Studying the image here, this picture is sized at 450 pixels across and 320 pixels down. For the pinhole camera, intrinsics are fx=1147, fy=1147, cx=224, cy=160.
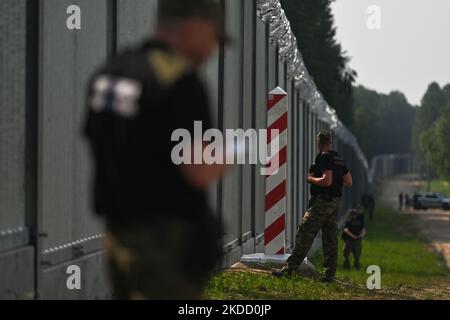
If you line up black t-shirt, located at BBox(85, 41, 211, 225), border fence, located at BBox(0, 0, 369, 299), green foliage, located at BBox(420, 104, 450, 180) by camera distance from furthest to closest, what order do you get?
green foliage, located at BBox(420, 104, 450, 180)
border fence, located at BBox(0, 0, 369, 299)
black t-shirt, located at BBox(85, 41, 211, 225)

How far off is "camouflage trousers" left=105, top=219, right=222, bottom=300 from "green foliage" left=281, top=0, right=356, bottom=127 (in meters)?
56.4

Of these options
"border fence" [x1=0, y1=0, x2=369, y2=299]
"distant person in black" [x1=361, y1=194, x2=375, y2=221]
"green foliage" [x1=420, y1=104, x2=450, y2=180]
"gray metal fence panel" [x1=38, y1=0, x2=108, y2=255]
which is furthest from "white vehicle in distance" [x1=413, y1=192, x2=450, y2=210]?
"gray metal fence panel" [x1=38, y1=0, x2=108, y2=255]

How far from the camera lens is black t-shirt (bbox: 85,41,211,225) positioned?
417cm

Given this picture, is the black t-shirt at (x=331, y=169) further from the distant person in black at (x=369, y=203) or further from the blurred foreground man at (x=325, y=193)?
the distant person in black at (x=369, y=203)

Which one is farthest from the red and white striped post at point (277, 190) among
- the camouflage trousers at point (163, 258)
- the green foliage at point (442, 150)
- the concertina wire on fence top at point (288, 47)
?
the green foliage at point (442, 150)

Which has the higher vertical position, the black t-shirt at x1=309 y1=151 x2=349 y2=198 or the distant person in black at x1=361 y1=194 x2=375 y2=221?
the black t-shirt at x1=309 y1=151 x2=349 y2=198

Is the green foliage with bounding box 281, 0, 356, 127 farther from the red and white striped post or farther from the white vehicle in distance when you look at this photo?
the red and white striped post

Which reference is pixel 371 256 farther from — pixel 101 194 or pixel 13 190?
pixel 101 194

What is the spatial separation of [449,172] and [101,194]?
105 meters

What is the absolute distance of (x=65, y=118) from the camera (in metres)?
7.91

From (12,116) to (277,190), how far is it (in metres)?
6.34

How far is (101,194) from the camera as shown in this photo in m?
4.36

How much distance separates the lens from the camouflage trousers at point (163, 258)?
4.28 m
